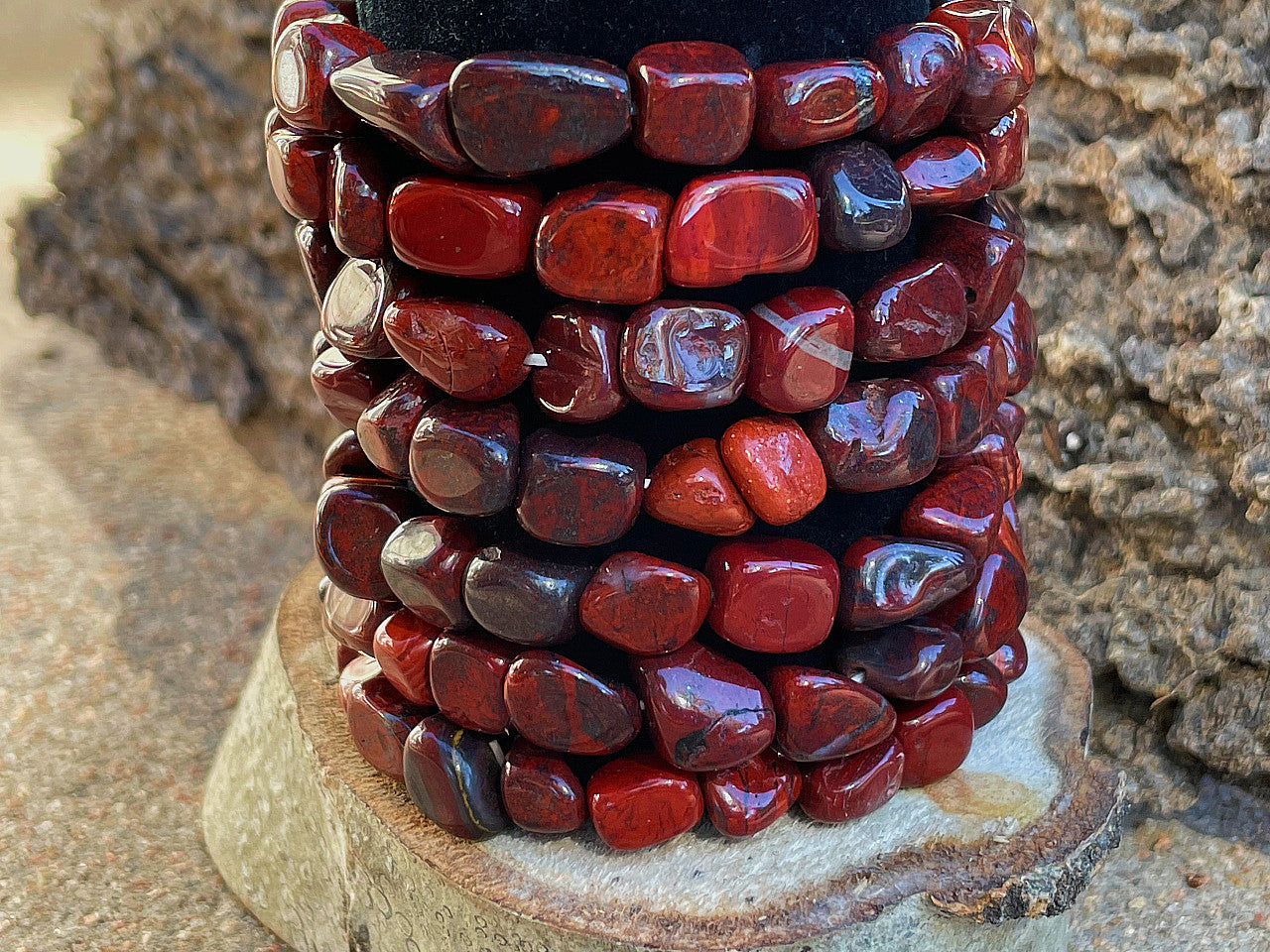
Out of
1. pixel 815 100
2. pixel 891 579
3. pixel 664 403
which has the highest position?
pixel 815 100

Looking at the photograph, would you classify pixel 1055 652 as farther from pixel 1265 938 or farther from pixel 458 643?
pixel 458 643

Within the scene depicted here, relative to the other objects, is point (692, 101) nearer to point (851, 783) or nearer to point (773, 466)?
point (773, 466)

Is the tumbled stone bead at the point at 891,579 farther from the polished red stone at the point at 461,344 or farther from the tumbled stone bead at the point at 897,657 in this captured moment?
the polished red stone at the point at 461,344

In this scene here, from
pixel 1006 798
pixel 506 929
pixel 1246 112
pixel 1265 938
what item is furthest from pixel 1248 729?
pixel 506 929

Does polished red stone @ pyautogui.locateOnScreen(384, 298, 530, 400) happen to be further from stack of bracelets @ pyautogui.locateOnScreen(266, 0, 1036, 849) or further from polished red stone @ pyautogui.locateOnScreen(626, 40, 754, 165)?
polished red stone @ pyautogui.locateOnScreen(626, 40, 754, 165)

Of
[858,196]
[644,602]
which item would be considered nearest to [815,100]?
[858,196]
